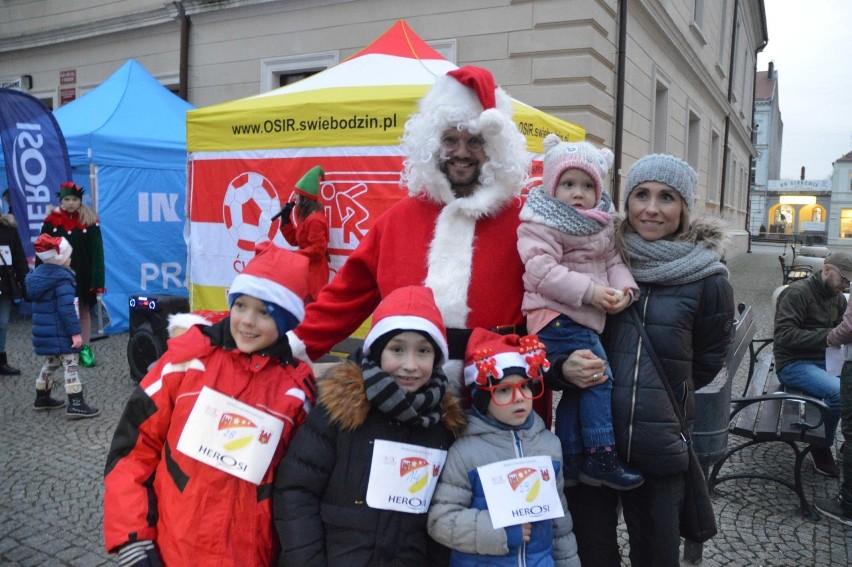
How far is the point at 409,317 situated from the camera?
1.73 m

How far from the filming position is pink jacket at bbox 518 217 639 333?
1.86m

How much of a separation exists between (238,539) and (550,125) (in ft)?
15.4

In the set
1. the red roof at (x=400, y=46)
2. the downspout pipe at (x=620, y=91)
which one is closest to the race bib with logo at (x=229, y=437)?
the red roof at (x=400, y=46)

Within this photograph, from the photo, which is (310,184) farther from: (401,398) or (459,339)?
(401,398)

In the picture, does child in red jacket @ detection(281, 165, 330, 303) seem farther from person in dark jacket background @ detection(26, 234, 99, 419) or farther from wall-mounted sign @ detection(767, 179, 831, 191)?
wall-mounted sign @ detection(767, 179, 831, 191)

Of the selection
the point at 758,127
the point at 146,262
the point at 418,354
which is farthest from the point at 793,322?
the point at 758,127

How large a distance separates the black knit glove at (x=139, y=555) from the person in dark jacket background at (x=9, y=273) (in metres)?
5.29

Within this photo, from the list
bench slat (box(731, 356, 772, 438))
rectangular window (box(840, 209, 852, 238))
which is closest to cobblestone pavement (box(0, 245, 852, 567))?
bench slat (box(731, 356, 772, 438))

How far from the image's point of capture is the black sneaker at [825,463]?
408 cm

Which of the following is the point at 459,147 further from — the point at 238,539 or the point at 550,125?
the point at 550,125

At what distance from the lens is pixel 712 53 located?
55.1 ft

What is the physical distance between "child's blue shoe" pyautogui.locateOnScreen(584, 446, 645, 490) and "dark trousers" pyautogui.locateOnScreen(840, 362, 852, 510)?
214 cm

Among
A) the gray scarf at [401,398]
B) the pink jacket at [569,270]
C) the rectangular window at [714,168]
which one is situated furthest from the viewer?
the rectangular window at [714,168]

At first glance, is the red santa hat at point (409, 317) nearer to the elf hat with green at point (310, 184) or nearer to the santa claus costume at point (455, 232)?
the santa claus costume at point (455, 232)
